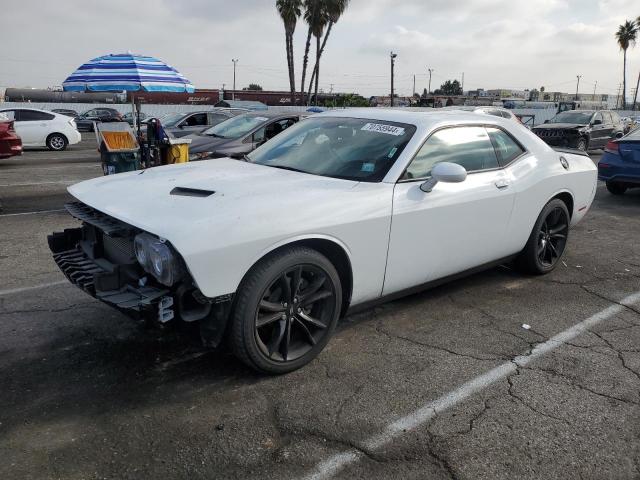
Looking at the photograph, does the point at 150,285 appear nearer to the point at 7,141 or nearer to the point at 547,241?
the point at 547,241

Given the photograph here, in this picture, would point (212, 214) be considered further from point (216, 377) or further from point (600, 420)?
point (600, 420)

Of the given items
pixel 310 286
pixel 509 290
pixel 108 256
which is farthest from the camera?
→ pixel 509 290

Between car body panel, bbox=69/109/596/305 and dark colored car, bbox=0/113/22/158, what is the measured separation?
10858 mm

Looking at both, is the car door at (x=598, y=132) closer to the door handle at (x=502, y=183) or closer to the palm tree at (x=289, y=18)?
the door handle at (x=502, y=183)

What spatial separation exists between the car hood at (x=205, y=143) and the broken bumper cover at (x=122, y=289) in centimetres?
659

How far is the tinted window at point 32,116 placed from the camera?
57.2 ft

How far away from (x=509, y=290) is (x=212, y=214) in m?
3.07

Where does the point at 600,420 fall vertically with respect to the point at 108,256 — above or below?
below

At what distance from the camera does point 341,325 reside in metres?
4.04

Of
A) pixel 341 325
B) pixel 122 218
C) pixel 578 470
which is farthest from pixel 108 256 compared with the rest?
pixel 578 470

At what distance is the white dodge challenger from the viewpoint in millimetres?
2850

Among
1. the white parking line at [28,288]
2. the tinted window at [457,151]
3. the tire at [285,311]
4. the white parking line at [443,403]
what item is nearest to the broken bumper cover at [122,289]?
the tire at [285,311]

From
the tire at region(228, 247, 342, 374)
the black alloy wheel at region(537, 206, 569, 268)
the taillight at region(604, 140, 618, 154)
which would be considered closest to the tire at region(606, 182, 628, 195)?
the taillight at region(604, 140, 618, 154)

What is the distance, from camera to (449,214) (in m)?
3.86
